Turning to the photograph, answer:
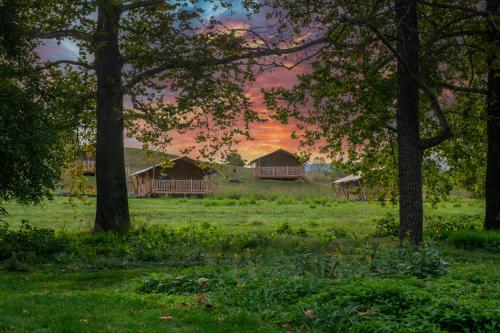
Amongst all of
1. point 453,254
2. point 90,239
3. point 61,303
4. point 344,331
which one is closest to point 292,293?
point 344,331

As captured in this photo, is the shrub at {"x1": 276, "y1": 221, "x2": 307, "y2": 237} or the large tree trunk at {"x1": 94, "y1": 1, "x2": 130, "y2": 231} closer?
the large tree trunk at {"x1": 94, "y1": 1, "x2": 130, "y2": 231}

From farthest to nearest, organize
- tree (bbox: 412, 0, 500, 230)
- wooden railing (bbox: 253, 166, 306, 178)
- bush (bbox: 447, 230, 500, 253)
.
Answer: wooden railing (bbox: 253, 166, 306, 178)
bush (bbox: 447, 230, 500, 253)
tree (bbox: 412, 0, 500, 230)

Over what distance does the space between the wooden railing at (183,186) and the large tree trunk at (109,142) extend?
129 ft

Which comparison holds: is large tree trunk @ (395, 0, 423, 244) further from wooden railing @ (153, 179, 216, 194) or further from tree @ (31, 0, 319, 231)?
wooden railing @ (153, 179, 216, 194)

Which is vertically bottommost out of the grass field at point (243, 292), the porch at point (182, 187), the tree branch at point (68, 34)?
the grass field at point (243, 292)

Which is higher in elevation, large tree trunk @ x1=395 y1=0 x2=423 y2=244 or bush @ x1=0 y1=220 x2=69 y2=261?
large tree trunk @ x1=395 y1=0 x2=423 y2=244

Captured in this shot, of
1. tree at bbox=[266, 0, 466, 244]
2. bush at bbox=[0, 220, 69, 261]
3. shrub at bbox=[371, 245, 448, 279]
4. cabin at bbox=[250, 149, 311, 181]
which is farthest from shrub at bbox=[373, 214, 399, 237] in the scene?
cabin at bbox=[250, 149, 311, 181]

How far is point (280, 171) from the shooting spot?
260 feet

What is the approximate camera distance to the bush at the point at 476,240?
15984 millimetres

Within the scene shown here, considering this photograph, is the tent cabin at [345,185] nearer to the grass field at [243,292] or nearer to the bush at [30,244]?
the bush at [30,244]

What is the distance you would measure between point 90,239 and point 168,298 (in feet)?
→ 29.7

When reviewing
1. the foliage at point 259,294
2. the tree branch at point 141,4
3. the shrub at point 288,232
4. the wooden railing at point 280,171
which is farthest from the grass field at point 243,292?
the wooden railing at point 280,171

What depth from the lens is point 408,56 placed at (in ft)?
48.1

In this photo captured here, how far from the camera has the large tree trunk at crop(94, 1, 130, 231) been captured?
762 inches
